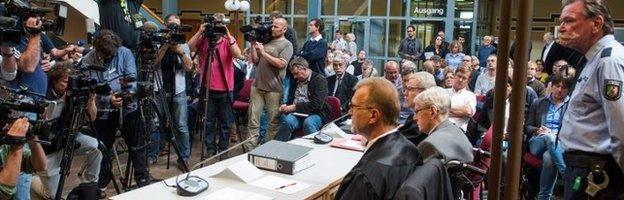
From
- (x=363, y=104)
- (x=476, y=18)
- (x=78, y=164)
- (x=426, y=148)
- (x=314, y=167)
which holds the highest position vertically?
(x=476, y=18)

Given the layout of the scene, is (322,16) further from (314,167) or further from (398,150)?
(398,150)

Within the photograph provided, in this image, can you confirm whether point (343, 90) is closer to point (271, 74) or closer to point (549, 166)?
point (271, 74)

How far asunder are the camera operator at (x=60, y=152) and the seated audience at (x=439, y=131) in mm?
1988

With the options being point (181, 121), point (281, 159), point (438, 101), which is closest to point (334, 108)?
point (181, 121)

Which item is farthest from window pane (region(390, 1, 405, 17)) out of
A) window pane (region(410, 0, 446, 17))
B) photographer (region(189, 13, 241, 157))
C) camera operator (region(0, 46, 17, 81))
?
camera operator (region(0, 46, 17, 81))

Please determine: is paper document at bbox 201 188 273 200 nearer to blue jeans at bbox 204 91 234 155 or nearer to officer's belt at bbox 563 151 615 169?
officer's belt at bbox 563 151 615 169

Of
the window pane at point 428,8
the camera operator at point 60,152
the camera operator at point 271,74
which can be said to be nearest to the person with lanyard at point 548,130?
the camera operator at point 271,74

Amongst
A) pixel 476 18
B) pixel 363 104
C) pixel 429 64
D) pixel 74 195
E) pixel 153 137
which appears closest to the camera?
pixel 363 104

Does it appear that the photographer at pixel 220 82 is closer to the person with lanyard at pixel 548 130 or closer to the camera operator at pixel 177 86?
the camera operator at pixel 177 86

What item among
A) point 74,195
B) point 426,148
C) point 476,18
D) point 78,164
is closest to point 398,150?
point 426,148

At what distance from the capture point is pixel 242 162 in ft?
8.78

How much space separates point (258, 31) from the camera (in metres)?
5.01

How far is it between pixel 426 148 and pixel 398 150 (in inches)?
32.1

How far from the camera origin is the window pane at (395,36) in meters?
12.9
